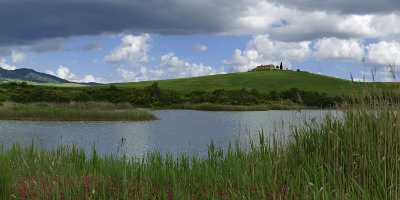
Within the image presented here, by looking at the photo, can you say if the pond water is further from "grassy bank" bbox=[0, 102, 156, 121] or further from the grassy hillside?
the grassy hillside

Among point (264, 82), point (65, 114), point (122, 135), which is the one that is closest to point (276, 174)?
point (122, 135)

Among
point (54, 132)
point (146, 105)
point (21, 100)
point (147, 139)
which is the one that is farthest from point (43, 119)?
point (146, 105)

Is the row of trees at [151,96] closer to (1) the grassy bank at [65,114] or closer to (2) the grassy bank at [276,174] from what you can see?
(1) the grassy bank at [65,114]

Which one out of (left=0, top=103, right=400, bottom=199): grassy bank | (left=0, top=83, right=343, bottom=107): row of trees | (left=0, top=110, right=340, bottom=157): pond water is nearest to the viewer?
(left=0, top=103, right=400, bottom=199): grassy bank

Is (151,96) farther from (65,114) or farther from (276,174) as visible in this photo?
(276,174)

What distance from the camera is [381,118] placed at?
382 inches

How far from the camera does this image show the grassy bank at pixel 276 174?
8.27 meters

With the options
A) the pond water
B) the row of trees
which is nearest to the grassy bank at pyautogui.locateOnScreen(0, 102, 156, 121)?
the pond water

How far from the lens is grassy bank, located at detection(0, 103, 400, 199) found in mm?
8266

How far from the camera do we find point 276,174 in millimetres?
8570

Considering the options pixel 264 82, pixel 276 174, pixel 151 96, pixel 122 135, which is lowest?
pixel 122 135

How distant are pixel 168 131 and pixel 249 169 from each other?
34.2 meters

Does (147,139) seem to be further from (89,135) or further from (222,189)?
(222,189)

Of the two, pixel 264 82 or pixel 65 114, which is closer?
pixel 65 114
